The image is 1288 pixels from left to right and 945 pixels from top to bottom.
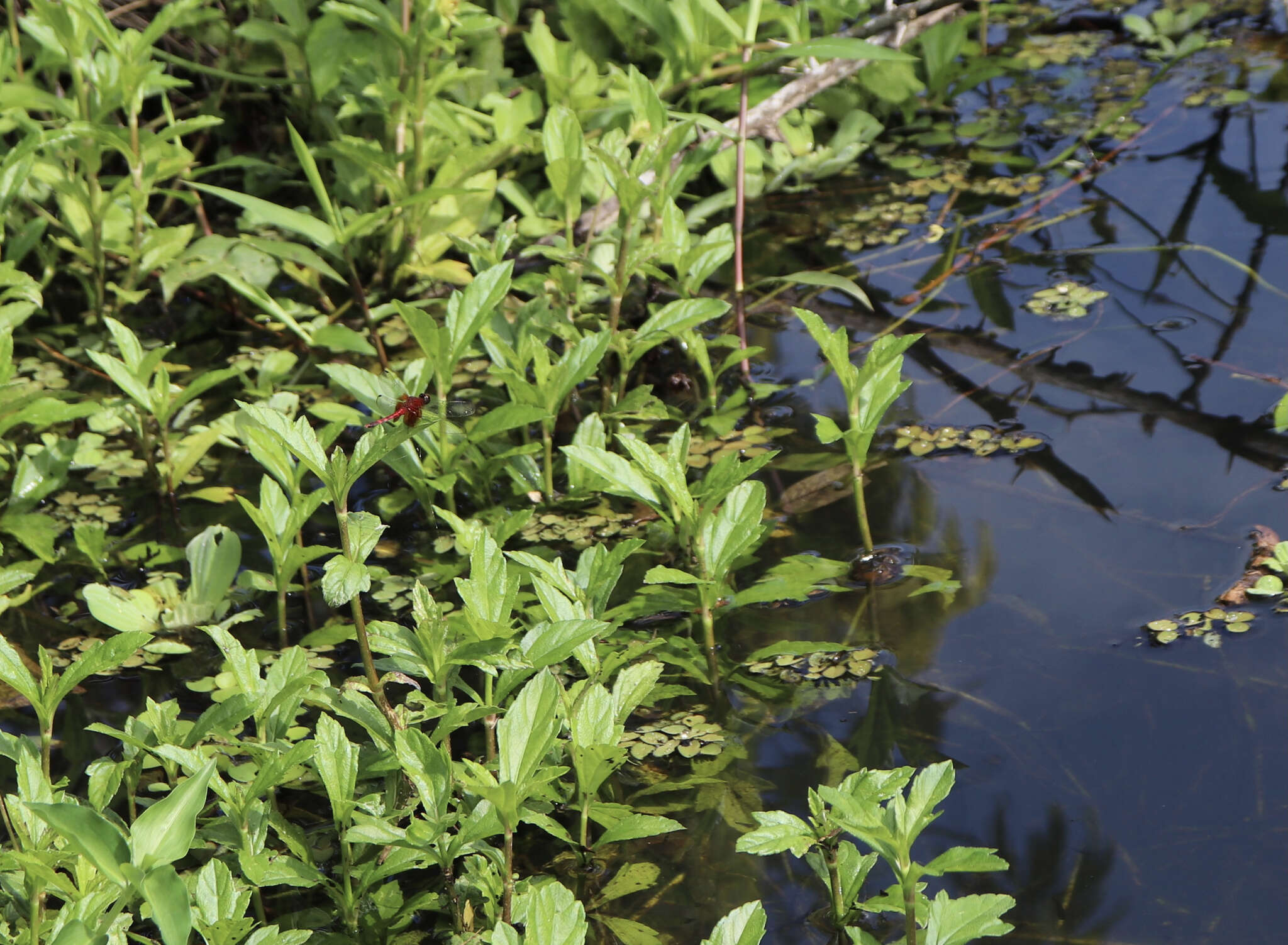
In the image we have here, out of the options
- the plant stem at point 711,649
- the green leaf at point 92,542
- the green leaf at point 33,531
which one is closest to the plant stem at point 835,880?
the plant stem at point 711,649

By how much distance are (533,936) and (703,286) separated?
234 cm

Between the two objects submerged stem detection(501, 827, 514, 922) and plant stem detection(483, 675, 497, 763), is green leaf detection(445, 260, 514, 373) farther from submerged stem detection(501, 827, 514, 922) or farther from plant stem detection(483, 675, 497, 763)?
submerged stem detection(501, 827, 514, 922)

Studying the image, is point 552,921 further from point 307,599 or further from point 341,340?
point 341,340

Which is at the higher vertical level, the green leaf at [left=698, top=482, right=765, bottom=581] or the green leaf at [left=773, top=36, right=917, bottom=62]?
the green leaf at [left=773, top=36, right=917, bottom=62]

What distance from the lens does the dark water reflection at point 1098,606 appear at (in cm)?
174

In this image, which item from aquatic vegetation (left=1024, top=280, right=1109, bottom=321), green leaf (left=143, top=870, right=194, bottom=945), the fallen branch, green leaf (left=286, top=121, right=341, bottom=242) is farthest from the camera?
the fallen branch

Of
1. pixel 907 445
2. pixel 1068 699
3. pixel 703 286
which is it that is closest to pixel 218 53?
pixel 703 286

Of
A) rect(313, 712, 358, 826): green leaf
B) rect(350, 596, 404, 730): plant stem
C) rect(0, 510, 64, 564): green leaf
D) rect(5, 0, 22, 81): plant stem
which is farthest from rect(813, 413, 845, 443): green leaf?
rect(5, 0, 22, 81): plant stem

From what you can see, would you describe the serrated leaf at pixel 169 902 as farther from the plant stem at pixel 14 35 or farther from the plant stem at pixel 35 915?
the plant stem at pixel 14 35

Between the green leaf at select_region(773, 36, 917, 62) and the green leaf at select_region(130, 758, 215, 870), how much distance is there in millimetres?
2301

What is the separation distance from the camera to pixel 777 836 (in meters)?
1.55

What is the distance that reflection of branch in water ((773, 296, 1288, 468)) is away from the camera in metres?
2.54

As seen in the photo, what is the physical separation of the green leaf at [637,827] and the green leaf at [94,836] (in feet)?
2.21

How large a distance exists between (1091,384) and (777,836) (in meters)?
1.69
